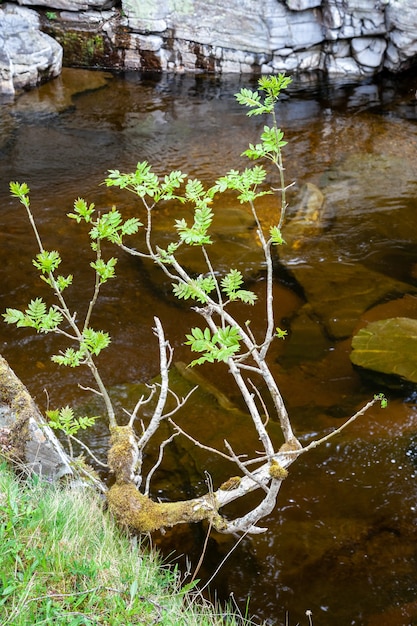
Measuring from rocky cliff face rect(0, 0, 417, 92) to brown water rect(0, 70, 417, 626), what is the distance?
1.45ft

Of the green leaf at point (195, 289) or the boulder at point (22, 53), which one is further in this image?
the boulder at point (22, 53)

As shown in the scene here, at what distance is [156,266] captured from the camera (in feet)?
21.5

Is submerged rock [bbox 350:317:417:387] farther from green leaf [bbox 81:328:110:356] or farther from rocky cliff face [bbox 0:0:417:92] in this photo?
rocky cliff face [bbox 0:0:417:92]

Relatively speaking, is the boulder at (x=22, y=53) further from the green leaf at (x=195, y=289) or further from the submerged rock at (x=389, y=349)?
the green leaf at (x=195, y=289)

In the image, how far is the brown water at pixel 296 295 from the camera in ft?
12.3

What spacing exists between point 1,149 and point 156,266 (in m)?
4.09

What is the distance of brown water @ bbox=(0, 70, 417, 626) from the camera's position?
3.74 meters

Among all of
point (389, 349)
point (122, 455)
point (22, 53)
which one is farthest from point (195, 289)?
point (22, 53)

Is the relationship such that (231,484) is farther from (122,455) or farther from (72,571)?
(72,571)

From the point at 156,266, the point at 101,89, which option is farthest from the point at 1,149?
the point at 156,266

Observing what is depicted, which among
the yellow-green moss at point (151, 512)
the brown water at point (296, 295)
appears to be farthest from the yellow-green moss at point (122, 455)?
the brown water at point (296, 295)

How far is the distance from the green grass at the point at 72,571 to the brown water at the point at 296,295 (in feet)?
2.69

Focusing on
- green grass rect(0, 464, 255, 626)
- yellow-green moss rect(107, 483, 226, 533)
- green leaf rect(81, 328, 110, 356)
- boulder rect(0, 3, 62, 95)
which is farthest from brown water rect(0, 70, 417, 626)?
green leaf rect(81, 328, 110, 356)

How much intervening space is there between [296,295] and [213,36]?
774 centimetres
